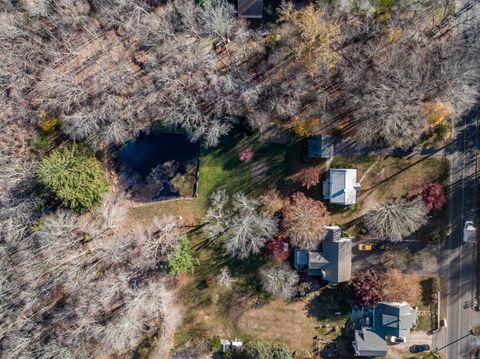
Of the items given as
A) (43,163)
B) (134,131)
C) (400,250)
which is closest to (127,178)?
(134,131)

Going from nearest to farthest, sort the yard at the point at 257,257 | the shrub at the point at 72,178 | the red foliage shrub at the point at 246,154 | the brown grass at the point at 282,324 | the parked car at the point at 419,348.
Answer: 1. the shrub at the point at 72,178
2. the yard at the point at 257,257
3. the red foliage shrub at the point at 246,154
4. the parked car at the point at 419,348
5. the brown grass at the point at 282,324

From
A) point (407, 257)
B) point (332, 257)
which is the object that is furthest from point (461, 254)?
point (332, 257)

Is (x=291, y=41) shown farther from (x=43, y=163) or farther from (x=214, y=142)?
Result: (x=43, y=163)

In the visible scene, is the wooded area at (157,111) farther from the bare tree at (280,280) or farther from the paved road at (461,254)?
the paved road at (461,254)

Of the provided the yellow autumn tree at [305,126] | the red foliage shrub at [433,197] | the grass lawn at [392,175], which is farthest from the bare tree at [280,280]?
the red foliage shrub at [433,197]

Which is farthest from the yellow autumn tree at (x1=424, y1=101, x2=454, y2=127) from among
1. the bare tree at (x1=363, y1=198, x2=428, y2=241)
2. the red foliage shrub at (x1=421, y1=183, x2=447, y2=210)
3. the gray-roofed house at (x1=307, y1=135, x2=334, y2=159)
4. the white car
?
the white car

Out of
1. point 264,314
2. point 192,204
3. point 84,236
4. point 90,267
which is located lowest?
point 264,314
